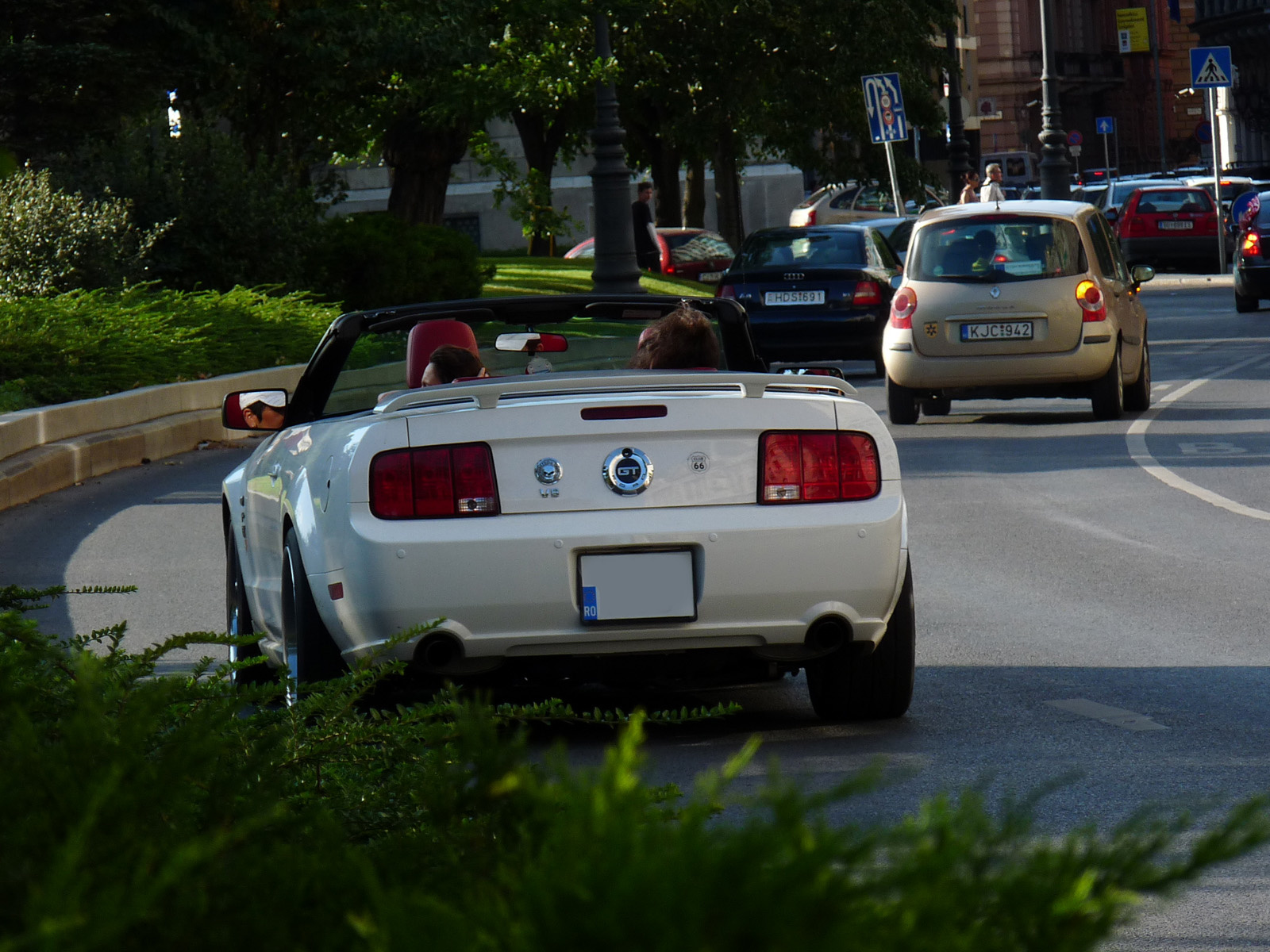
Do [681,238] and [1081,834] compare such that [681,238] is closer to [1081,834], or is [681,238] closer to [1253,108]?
[1081,834]

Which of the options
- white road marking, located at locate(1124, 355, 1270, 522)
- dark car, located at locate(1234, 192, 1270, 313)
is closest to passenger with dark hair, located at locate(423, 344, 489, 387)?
white road marking, located at locate(1124, 355, 1270, 522)

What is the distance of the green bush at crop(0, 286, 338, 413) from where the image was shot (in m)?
17.8

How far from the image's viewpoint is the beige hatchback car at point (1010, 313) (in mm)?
16922

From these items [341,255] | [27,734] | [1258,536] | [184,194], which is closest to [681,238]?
[341,255]

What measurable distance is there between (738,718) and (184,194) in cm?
1931

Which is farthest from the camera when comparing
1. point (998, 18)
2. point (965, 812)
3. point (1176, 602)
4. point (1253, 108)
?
point (998, 18)

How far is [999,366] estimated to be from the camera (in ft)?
55.9

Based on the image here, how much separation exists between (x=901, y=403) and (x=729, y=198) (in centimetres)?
3061

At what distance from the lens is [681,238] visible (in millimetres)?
39094

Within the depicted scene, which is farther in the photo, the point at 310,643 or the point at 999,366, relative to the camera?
the point at 999,366

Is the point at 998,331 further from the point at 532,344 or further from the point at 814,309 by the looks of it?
the point at 532,344

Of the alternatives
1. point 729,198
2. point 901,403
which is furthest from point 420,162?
point 901,403

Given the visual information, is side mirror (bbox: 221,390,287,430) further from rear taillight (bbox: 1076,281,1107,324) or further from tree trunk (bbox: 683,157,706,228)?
tree trunk (bbox: 683,157,706,228)

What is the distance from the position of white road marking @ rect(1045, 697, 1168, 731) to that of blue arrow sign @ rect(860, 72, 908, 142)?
95.6 ft
